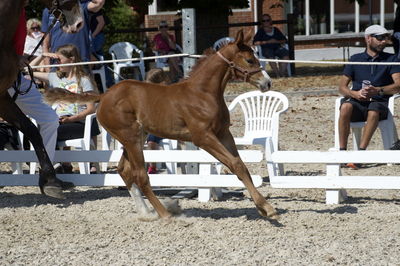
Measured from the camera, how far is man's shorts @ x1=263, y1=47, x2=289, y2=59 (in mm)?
19688

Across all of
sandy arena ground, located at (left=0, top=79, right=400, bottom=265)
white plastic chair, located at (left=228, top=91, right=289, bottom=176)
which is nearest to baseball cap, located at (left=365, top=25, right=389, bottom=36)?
white plastic chair, located at (left=228, top=91, right=289, bottom=176)

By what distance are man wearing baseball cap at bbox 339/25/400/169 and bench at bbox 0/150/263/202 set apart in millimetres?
2067

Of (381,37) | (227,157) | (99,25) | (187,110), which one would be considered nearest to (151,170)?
(187,110)

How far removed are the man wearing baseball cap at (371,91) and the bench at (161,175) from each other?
207cm

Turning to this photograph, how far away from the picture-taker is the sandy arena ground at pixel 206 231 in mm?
6012

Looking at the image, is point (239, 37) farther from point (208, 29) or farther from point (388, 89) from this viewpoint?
point (208, 29)

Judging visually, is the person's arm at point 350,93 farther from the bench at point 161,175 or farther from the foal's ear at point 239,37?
the foal's ear at point 239,37

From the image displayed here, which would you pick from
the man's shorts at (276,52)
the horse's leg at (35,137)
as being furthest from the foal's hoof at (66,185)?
the man's shorts at (276,52)

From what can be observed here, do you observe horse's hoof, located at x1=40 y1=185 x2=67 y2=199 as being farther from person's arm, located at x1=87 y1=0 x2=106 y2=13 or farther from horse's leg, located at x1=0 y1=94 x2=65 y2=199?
person's arm, located at x1=87 y1=0 x2=106 y2=13

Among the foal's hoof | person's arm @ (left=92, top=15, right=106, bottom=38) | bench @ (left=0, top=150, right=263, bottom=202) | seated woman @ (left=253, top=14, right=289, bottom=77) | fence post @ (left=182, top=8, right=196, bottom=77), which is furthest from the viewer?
seated woman @ (left=253, top=14, right=289, bottom=77)

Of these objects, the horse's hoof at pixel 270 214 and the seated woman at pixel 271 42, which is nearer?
the horse's hoof at pixel 270 214

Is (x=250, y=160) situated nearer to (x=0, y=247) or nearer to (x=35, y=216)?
(x=35, y=216)

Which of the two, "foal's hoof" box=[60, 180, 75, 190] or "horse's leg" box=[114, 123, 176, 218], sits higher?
"horse's leg" box=[114, 123, 176, 218]

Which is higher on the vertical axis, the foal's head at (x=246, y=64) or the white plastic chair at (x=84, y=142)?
the foal's head at (x=246, y=64)
